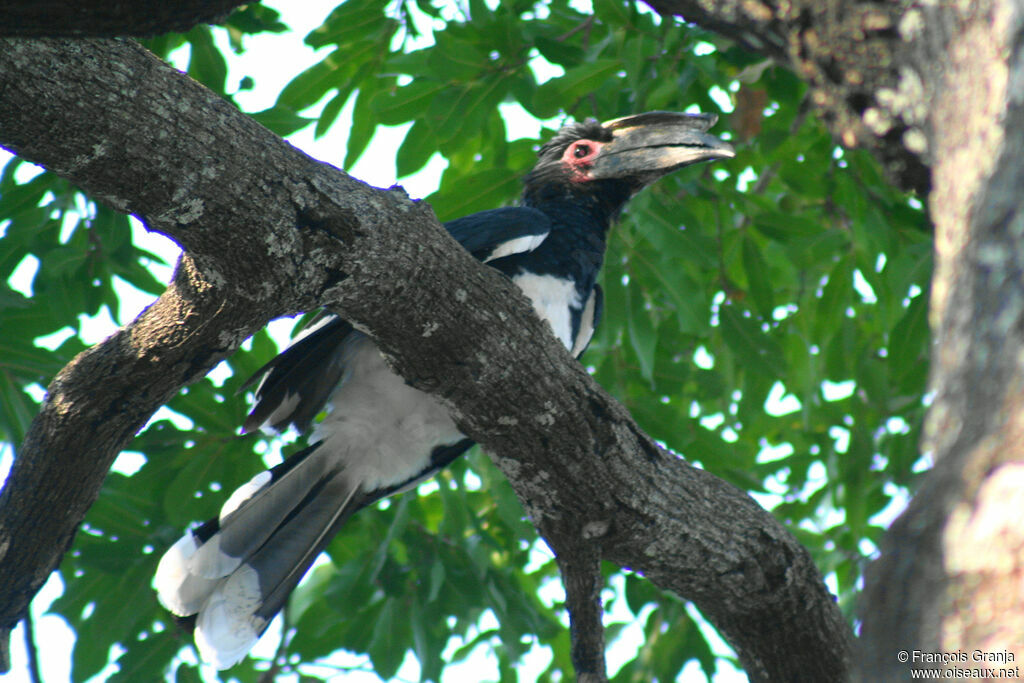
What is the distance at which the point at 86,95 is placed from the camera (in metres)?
1.79

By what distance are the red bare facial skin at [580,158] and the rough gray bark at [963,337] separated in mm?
2824

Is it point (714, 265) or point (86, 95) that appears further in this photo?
point (714, 265)

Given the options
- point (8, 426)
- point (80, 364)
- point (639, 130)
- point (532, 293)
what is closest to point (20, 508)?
point (80, 364)

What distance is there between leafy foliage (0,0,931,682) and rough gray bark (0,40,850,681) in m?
0.83

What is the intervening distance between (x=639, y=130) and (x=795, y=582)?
5.81 ft

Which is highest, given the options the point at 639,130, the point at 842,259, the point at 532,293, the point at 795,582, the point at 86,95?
the point at 639,130

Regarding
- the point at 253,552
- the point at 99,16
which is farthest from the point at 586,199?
the point at 99,16

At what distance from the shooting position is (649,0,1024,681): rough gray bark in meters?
0.89

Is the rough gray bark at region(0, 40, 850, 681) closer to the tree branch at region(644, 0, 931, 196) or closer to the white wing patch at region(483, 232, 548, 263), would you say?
the white wing patch at region(483, 232, 548, 263)

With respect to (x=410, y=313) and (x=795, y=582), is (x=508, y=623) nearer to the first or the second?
(x=795, y=582)

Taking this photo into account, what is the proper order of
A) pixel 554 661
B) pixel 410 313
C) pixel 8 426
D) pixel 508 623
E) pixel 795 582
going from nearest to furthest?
pixel 410 313 → pixel 795 582 → pixel 8 426 → pixel 508 623 → pixel 554 661

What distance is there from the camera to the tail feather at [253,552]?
9.75ft

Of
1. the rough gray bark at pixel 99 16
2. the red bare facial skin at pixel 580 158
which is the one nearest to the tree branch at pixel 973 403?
the rough gray bark at pixel 99 16

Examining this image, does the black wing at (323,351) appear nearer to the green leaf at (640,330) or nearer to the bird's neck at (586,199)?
the bird's neck at (586,199)
